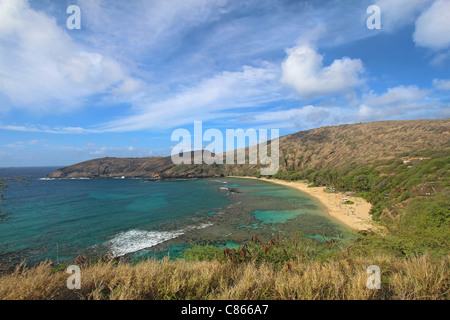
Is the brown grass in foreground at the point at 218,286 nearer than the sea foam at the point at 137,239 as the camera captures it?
Yes

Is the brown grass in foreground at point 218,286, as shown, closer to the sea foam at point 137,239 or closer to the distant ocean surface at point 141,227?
the distant ocean surface at point 141,227

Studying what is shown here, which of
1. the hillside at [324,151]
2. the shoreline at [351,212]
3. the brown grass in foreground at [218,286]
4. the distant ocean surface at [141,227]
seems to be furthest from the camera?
the hillside at [324,151]

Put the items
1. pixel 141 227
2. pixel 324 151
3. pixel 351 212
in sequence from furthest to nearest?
pixel 324 151 → pixel 351 212 → pixel 141 227

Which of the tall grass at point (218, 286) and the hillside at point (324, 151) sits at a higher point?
the hillside at point (324, 151)

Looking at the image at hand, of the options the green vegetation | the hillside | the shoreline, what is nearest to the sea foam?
the green vegetation

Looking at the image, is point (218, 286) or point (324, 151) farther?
point (324, 151)

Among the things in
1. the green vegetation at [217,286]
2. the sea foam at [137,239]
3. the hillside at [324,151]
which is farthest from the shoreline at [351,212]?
the hillside at [324,151]

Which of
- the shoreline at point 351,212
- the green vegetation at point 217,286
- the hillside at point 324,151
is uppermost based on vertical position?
the hillside at point 324,151

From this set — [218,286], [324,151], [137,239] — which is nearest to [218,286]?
[218,286]

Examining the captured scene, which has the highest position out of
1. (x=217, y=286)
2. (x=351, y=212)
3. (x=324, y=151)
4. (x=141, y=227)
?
(x=324, y=151)

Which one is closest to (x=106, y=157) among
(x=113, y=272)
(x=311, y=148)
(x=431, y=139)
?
(x=311, y=148)

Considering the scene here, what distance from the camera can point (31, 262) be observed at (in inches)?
667

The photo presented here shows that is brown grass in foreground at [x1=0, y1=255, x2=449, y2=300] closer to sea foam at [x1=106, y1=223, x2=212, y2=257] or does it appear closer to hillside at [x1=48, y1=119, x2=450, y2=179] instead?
sea foam at [x1=106, y1=223, x2=212, y2=257]

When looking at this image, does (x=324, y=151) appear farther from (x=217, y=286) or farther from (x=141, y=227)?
(x=217, y=286)
